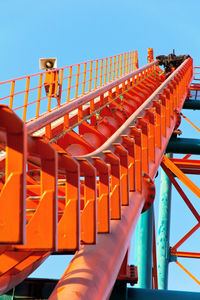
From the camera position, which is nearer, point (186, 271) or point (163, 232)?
point (186, 271)

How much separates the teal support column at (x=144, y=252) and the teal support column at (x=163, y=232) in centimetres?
375

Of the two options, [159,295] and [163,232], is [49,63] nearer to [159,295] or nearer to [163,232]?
[163,232]

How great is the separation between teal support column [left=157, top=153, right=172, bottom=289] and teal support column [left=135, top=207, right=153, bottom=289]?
12.3 ft

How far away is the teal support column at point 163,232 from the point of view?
13.8m

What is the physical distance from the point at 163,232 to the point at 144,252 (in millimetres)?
4558

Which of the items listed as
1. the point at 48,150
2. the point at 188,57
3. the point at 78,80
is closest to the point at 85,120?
the point at 78,80

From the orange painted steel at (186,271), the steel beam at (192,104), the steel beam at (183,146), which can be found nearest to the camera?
the steel beam at (183,146)

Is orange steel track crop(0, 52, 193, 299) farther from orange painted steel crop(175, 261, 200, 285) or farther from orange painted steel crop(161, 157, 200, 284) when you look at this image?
orange painted steel crop(175, 261, 200, 285)

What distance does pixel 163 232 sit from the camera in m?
14.4

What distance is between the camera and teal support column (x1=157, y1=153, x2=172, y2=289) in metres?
13.8

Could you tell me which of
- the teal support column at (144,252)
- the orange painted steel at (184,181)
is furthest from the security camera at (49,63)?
the teal support column at (144,252)

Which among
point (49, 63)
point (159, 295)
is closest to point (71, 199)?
point (159, 295)

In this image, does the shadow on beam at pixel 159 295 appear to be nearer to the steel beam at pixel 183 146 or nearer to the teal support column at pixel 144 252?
the teal support column at pixel 144 252

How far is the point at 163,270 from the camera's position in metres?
13.9
